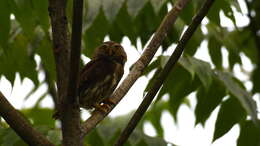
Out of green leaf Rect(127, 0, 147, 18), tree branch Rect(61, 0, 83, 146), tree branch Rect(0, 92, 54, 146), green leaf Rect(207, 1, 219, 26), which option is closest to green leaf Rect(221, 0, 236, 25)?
green leaf Rect(207, 1, 219, 26)

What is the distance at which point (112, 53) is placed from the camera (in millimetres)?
4918

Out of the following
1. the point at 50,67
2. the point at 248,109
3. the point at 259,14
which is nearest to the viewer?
the point at 248,109

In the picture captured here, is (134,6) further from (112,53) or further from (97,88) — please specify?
(112,53)

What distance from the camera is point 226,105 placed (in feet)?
13.1

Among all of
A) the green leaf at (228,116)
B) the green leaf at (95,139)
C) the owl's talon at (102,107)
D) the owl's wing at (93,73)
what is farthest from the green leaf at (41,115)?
the green leaf at (228,116)

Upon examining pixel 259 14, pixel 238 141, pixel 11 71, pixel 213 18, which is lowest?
pixel 238 141

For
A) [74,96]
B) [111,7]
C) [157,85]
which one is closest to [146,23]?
[111,7]

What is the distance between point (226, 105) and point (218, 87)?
5.3 inches

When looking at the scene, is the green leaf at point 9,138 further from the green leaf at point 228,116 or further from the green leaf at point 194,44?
the green leaf at point 194,44

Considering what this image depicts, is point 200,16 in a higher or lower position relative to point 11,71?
lower

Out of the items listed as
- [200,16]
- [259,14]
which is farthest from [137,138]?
[259,14]

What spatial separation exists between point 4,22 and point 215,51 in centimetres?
178

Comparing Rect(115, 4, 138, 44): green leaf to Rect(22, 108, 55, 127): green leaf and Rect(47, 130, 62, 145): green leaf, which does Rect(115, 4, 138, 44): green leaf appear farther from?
Rect(22, 108, 55, 127): green leaf

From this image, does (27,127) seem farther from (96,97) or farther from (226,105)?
(226,105)
